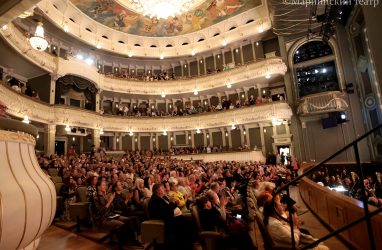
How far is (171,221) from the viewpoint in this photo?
370cm

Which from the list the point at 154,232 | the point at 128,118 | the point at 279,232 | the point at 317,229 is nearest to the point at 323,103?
Result: the point at 317,229

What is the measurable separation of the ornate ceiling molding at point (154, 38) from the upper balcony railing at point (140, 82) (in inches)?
108

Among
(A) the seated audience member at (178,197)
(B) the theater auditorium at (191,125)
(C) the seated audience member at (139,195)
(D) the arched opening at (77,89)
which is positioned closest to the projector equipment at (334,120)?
(B) the theater auditorium at (191,125)

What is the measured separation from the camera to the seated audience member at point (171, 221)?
3700 millimetres

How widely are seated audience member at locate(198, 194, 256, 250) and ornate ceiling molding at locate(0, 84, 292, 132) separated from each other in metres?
9.90

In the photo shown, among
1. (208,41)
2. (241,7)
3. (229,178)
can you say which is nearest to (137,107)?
(208,41)

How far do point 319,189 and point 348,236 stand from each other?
1629 mm

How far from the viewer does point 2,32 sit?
9922 mm

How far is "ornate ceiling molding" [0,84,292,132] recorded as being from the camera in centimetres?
1097

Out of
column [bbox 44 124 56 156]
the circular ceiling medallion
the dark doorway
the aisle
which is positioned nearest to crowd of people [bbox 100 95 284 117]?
the dark doorway

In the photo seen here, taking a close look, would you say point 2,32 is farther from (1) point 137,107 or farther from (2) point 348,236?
(2) point 348,236

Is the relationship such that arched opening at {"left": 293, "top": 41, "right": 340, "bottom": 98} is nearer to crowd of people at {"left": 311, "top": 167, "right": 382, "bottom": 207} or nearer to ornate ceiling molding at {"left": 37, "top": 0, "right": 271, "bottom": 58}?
ornate ceiling molding at {"left": 37, "top": 0, "right": 271, "bottom": 58}

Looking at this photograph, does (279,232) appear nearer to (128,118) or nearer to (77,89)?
(77,89)

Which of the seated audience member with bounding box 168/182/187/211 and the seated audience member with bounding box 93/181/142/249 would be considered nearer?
the seated audience member with bounding box 93/181/142/249
